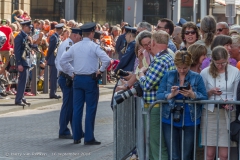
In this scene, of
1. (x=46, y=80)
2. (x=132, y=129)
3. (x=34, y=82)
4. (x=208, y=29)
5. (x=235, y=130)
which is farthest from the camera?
→ (x=46, y=80)

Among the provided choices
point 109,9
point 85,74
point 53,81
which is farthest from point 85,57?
point 109,9


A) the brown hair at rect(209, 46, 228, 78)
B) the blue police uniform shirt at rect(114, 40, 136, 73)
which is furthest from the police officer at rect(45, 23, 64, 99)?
the brown hair at rect(209, 46, 228, 78)

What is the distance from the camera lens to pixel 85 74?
12406 millimetres

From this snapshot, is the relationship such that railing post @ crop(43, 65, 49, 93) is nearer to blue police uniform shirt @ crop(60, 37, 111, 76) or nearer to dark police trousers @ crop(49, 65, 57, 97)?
dark police trousers @ crop(49, 65, 57, 97)

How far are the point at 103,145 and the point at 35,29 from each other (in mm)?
11069

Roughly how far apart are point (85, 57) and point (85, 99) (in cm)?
72

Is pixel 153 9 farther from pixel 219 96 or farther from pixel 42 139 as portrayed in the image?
pixel 219 96

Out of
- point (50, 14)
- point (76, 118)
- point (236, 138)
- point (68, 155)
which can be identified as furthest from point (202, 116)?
point (50, 14)

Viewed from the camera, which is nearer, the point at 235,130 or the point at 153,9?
the point at 235,130

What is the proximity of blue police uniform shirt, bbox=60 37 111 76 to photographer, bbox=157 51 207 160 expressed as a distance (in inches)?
162

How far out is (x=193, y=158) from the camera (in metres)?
8.31

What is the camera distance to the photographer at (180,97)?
26.2 ft

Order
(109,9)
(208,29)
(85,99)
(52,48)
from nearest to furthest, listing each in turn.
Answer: (208,29) < (85,99) < (52,48) < (109,9)

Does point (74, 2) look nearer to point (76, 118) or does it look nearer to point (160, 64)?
point (76, 118)
